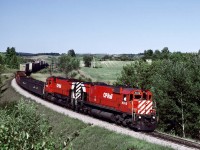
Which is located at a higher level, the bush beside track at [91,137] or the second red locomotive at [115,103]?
the second red locomotive at [115,103]

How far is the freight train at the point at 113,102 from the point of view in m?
32.7

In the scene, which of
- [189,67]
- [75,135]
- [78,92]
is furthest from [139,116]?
[189,67]

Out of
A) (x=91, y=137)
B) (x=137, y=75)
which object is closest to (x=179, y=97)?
(x=91, y=137)

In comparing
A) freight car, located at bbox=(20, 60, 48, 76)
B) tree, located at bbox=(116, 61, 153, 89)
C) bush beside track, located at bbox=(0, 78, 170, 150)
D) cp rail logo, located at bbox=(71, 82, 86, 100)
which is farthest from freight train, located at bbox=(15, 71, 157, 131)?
freight car, located at bbox=(20, 60, 48, 76)

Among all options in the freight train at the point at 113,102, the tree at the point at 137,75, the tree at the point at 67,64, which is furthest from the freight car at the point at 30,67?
the freight train at the point at 113,102

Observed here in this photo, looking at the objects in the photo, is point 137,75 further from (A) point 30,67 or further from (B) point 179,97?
(A) point 30,67

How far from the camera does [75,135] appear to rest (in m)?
36.5

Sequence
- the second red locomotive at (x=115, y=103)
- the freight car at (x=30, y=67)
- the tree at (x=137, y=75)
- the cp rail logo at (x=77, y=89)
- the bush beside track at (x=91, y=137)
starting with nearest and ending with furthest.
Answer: the bush beside track at (x=91, y=137)
the second red locomotive at (x=115, y=103)
the cp rail logo at (x=77, y=89)
the tree at (x=137, y=75)
the freight car at (x=30, y=67)

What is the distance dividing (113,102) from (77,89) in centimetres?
1150

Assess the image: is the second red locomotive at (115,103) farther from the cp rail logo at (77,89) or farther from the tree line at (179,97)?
the tree line at (179,97)

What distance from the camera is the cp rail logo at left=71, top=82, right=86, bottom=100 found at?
4531cm

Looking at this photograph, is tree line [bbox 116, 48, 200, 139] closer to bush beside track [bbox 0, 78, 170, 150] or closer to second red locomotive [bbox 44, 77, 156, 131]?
second red locomotive [bbox 44, 77, 156, 131]

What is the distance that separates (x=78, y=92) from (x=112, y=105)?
10772mm

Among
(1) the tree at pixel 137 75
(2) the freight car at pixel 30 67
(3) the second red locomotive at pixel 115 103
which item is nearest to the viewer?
(3) the second red locomotive at pixel 115 103
